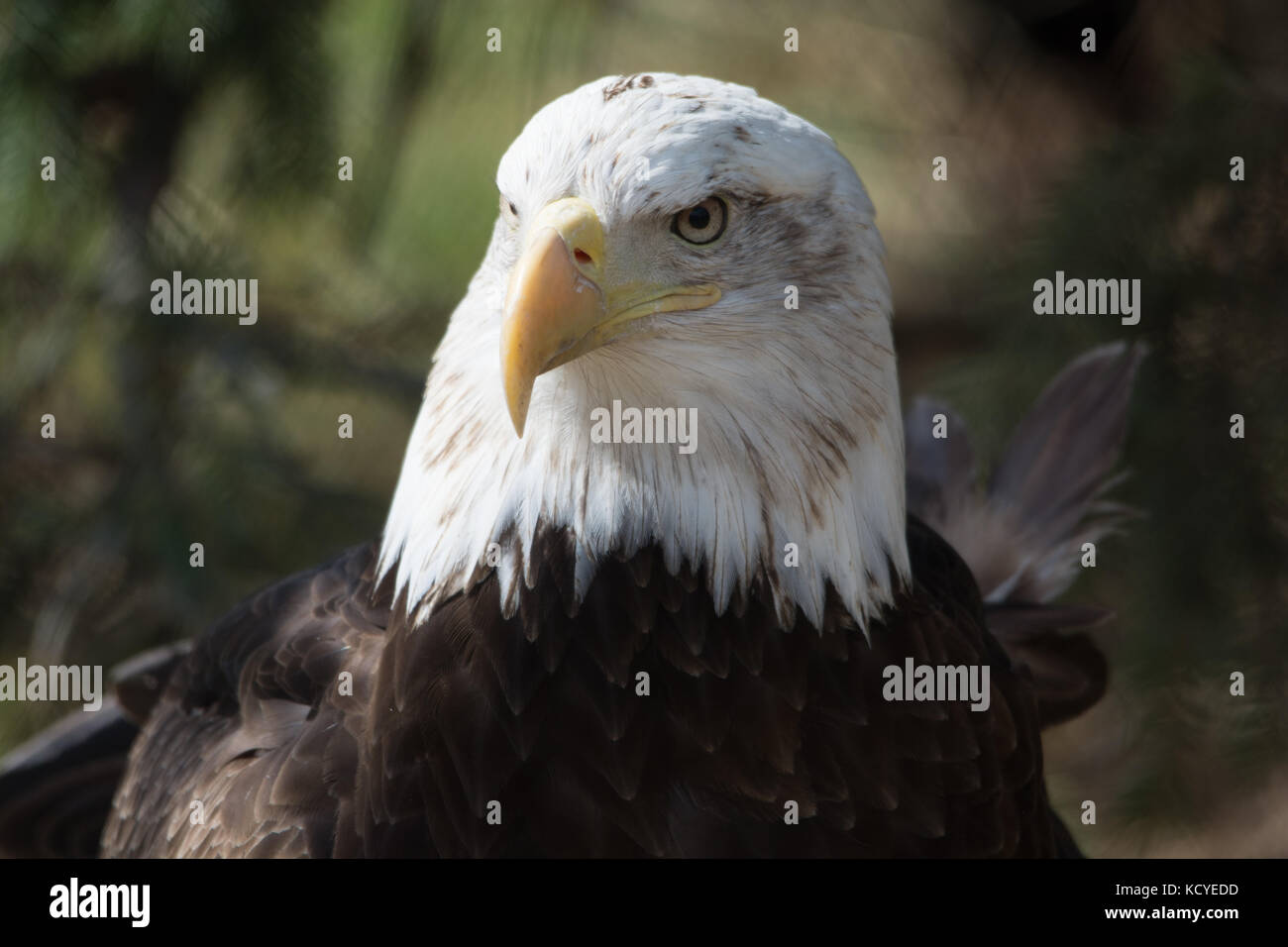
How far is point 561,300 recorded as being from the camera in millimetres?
2027

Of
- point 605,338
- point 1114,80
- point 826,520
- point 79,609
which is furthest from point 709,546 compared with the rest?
point 1114,80

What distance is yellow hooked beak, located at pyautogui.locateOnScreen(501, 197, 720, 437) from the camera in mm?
1998

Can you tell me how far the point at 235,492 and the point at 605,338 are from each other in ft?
6.74

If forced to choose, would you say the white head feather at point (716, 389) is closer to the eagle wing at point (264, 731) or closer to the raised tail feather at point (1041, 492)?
the eagle wing at point (264, 731)

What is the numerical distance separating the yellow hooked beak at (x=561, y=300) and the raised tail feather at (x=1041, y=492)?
1554 millimetres

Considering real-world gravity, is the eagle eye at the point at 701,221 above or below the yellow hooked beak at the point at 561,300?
above

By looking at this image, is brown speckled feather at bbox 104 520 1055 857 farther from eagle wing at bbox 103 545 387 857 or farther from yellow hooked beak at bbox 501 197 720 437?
yellow hooked beak at bbox 501 197 720 437

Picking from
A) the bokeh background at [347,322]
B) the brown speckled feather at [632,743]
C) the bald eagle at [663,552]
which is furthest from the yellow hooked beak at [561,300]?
the bokeh background at [347,322]

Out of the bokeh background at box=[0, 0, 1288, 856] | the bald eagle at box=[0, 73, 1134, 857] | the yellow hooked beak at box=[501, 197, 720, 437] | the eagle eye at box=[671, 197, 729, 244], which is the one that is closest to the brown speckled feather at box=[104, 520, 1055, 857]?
the bald eagle at box=[0, 73, 1134, 857]

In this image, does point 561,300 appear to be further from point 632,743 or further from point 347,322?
point 347,322

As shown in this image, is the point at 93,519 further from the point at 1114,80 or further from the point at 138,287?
the point at 1114,80

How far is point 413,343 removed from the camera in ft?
14.6

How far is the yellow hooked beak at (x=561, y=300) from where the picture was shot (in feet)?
6.56

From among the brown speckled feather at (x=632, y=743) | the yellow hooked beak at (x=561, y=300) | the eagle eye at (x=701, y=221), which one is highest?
the eagle eye at (x=701, y=221)
